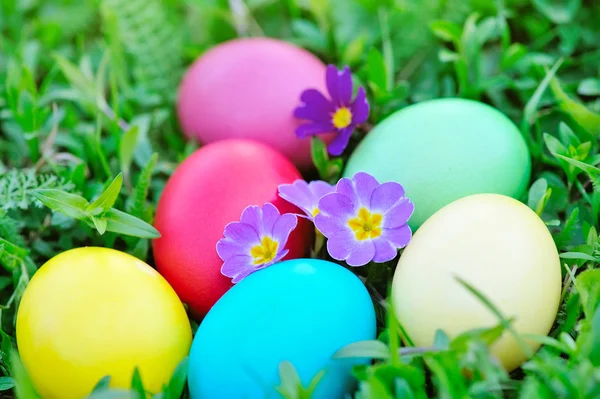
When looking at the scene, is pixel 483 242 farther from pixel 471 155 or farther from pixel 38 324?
pixel 38 324

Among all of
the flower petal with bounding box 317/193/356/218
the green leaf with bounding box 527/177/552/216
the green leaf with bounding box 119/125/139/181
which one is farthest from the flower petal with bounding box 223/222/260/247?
the green leaf with bounding box 527/177/552/216

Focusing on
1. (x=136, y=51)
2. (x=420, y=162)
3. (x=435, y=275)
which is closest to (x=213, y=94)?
(x=136, y=51)

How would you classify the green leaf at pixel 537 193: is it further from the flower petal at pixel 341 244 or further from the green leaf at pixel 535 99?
the flower petal at pixel 341 244

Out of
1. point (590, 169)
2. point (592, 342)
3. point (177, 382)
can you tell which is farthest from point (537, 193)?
point (177, 382)

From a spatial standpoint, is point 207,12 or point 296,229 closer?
point 296,229

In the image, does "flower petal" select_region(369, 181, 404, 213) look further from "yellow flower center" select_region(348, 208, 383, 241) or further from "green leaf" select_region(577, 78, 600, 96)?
"green leaf" select_region(577, 78, 600, 96)

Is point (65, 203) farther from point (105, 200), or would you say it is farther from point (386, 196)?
point (386, 196)

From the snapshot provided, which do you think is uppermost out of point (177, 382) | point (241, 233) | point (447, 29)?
point (447, 29)

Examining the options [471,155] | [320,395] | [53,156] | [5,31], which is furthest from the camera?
[5,31]
